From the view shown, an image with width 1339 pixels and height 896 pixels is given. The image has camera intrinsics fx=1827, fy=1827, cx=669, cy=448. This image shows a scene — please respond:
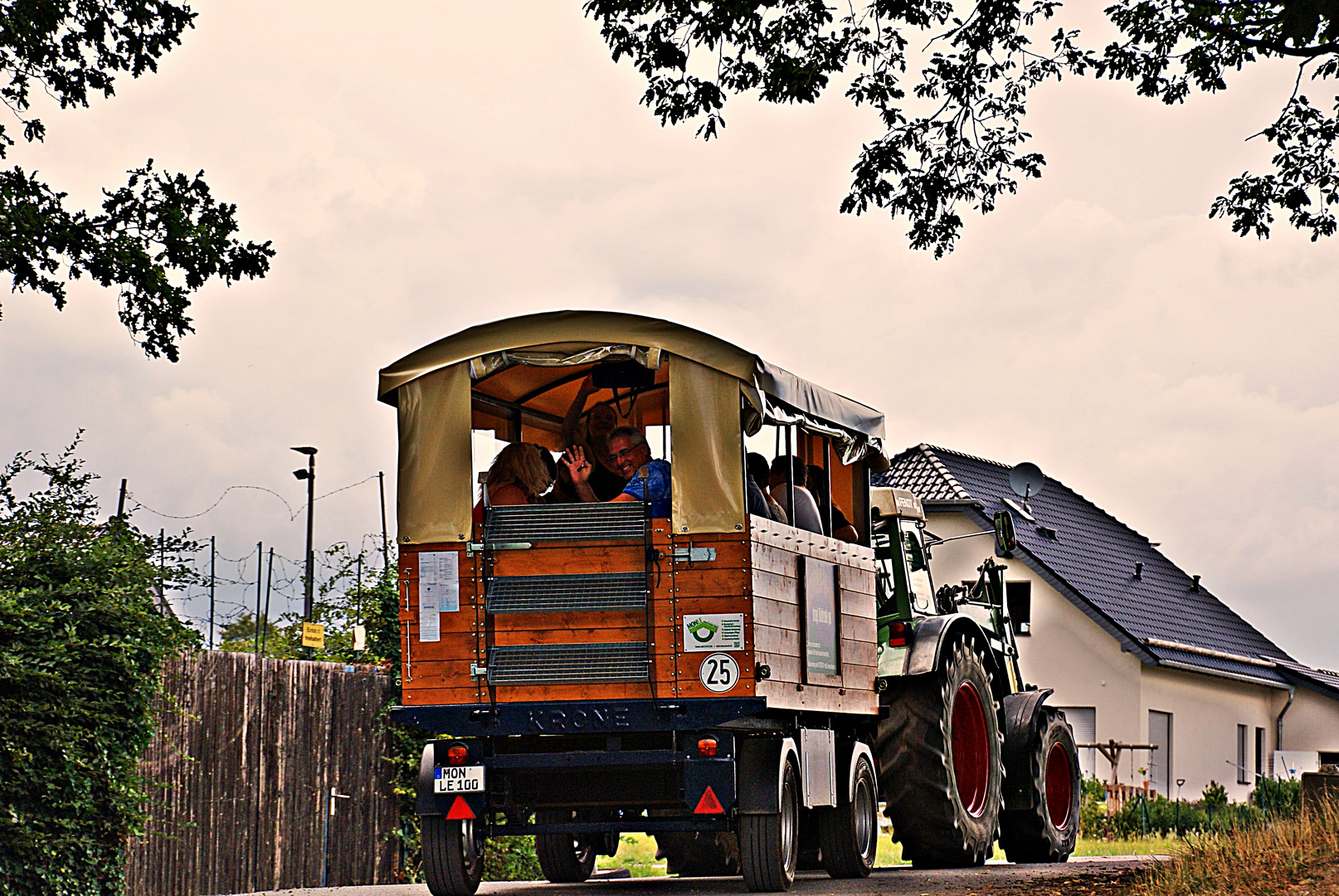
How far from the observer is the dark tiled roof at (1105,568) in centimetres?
3659

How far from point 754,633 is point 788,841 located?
Result: 4.71 ft

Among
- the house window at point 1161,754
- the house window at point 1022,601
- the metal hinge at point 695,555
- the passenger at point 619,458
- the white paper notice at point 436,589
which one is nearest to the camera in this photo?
the metal hinge at point 695,555

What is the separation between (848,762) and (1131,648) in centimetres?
2385

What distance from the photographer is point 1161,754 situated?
36250 mm

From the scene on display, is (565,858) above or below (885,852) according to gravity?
above

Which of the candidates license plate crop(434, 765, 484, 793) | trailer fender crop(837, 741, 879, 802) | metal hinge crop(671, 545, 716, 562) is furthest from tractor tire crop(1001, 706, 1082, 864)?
license plate crop(434, 765, 484, 793)

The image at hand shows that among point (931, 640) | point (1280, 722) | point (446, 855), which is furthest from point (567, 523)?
point (1280, 722)

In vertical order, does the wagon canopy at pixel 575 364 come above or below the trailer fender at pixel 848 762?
above

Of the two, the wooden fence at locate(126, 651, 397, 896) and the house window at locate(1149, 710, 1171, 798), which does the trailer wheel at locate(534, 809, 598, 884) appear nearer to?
the wooden fence at locate(126, 651, 397, 896)

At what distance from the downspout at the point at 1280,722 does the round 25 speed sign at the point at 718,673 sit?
34.9 m

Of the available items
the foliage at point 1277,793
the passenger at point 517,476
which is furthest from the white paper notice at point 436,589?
the foliage at point 1277,793

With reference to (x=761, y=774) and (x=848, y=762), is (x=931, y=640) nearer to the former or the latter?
(x=848, y=762)

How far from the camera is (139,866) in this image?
12625mm

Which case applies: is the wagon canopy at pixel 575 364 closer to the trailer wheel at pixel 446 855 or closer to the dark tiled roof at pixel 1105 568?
the trailer wheel at pixel 446 855
